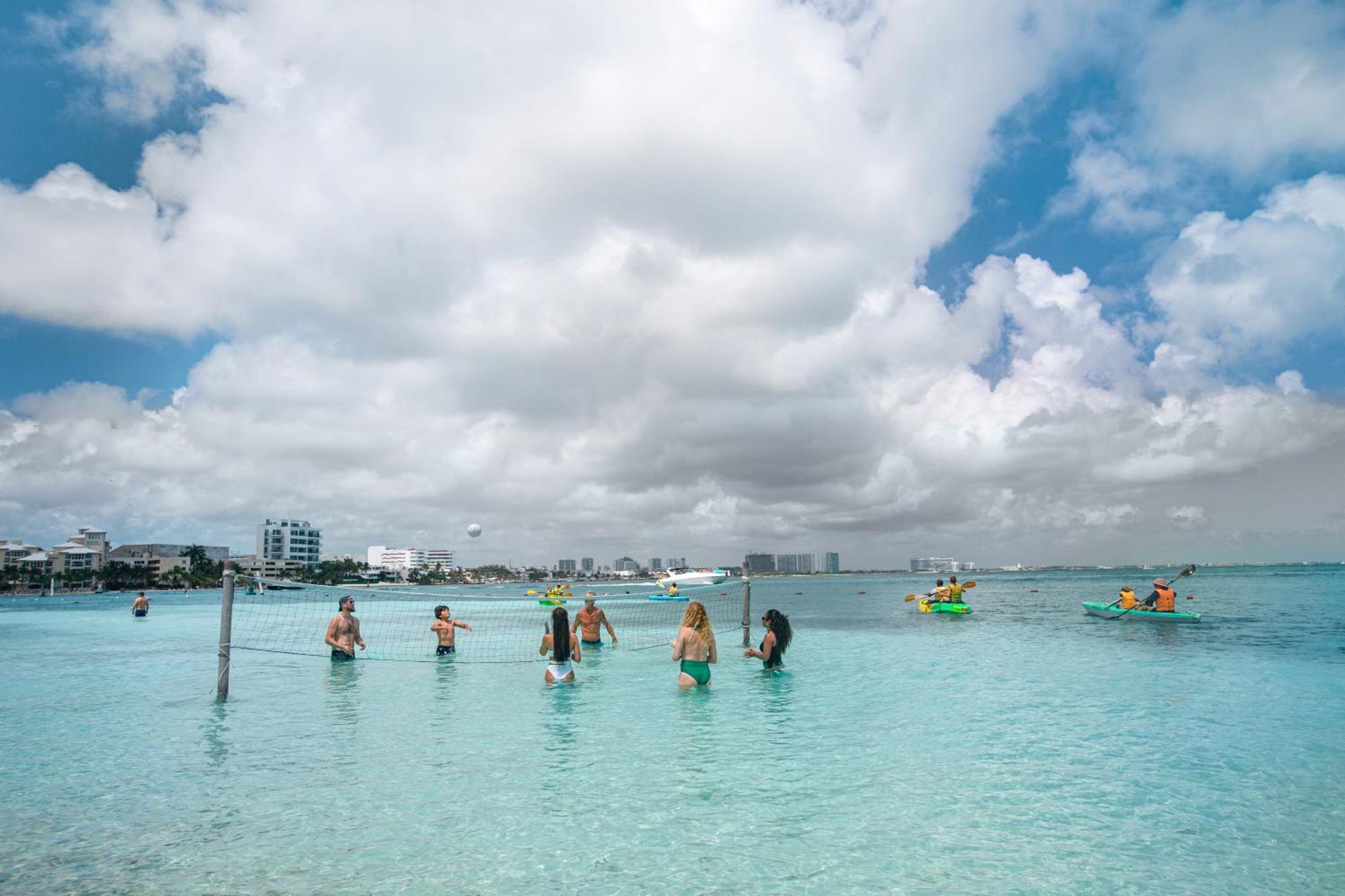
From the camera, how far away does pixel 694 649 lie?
15.4m

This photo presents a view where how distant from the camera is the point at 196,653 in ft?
88.9

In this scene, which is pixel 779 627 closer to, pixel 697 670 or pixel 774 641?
pixel 774 641

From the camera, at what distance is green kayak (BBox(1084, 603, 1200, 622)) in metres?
35.2

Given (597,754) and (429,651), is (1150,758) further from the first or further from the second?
(429,651)

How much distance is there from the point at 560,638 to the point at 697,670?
3.03 meters

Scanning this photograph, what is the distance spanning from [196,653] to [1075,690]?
28.2m

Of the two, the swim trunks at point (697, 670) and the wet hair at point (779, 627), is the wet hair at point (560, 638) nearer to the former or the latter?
the swim trunks at point (697, 670)

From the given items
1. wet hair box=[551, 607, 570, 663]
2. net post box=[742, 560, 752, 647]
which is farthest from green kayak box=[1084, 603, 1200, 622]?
wet hair box=[551, 607, 570, 663]

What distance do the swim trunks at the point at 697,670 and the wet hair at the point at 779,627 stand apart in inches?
102

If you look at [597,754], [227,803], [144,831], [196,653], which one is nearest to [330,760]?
[227,803]

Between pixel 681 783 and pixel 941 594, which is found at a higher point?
pixel 681 783

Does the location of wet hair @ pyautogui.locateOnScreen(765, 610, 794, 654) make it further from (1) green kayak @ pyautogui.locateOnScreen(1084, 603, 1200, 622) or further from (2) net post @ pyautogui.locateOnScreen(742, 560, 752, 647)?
(1) green kayak @ pyautogui.locateOnScreen(1084, 603, 1200, 622)

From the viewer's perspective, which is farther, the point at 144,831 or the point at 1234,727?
the point at 1234,727

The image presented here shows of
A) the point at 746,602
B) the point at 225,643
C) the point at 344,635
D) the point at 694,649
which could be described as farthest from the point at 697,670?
the point at 344,635
